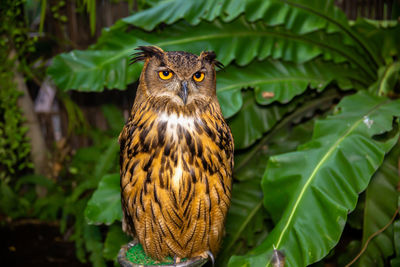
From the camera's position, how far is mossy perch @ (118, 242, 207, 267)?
4.38ft

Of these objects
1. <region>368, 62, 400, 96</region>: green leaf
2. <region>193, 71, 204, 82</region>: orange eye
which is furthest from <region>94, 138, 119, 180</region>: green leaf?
<region>368, 62, 400, 96</region>: green leaf

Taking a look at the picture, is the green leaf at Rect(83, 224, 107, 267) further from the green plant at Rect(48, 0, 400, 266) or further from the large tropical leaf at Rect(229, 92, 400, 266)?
the large tropical leaf at Rect(229, 92, 400, 266)

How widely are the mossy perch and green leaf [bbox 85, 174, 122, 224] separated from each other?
33cm

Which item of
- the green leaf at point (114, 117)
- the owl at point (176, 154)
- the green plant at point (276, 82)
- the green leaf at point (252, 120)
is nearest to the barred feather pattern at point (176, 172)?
the owl at point (176, 154)

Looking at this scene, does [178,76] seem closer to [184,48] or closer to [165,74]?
[165,74]

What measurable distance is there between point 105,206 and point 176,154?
85cm

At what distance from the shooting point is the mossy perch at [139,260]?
133 cm

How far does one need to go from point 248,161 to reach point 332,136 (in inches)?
27.8

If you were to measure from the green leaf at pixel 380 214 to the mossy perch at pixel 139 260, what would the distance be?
0.93 meters

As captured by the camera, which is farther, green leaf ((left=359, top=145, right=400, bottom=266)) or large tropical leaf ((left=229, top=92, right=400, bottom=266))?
green leaf ((left=359, top=145, right=400, bottom=266))

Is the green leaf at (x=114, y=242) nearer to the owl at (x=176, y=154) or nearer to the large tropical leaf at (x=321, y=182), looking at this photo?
the owl at (x=176, y=154)

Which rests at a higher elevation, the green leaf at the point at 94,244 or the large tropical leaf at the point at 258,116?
the large tropical leaf at the point at 258,116

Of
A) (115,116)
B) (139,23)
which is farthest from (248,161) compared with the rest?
(115,116)

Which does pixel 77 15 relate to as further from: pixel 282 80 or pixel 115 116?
pixel 282 80
